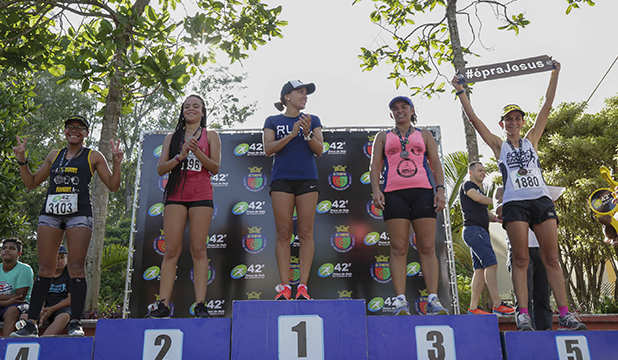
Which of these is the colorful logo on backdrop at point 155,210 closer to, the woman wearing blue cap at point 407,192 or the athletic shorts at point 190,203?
the athletic shorts at point 190,203

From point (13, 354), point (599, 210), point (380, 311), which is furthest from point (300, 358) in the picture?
point (599, 210)

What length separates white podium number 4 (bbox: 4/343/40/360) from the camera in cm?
242

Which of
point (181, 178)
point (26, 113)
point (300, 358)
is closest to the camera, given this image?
point (300, 358)

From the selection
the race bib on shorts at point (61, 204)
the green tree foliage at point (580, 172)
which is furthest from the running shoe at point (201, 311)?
the green tree foliage at point (580, 172)

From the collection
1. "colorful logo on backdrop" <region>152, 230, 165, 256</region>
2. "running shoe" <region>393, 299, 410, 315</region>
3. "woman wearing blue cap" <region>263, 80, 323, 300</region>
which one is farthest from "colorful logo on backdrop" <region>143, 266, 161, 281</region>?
"running shoe" <region>393, 299, 410, 315</region>

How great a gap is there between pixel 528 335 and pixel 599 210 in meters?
3.68

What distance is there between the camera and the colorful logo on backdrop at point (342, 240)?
17.4ft

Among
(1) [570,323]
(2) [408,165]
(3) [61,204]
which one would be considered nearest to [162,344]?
(3) [61,204]

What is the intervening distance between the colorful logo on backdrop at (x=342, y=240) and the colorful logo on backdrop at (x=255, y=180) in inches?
46.0

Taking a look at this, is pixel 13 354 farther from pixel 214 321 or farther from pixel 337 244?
pixel 337 244

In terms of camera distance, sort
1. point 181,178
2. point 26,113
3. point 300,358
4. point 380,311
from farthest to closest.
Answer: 1. point 26,113
2. point 380,311
3. point 181,178
4. point 300,358

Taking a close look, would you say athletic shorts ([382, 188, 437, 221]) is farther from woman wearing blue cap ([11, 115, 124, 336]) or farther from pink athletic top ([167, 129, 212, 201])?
woman wearing blue cap ([11, 115, 124, 336])

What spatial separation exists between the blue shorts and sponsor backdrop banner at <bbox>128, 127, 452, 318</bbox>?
753 millimetres

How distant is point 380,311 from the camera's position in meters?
5.09
